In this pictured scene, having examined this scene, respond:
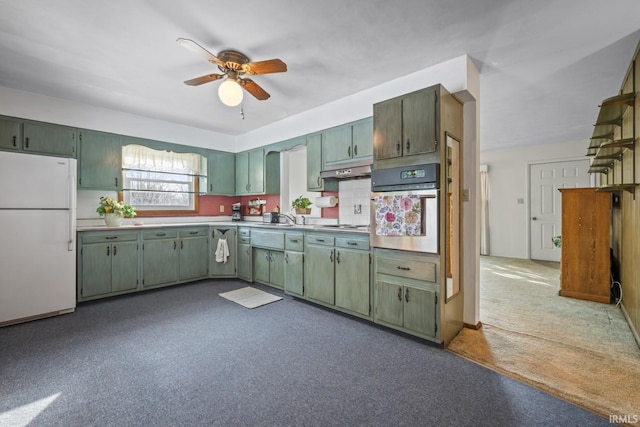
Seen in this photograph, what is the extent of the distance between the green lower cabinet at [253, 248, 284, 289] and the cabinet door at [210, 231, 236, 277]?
478mm

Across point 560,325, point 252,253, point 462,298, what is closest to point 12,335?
point 252,253

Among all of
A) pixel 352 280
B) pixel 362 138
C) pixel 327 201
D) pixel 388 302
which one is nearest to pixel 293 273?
pixel 352 280

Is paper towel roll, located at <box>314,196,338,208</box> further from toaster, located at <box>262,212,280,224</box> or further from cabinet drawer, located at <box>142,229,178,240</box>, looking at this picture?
cabinet drawer, located at <box>142,229,178,240</box>

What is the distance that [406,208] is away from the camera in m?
2.59

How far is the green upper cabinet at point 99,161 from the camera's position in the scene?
12.8 ft

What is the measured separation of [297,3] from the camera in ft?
6.72

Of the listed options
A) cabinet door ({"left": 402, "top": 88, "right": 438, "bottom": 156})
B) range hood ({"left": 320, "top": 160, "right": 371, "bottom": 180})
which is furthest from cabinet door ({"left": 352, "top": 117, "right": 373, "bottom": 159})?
cabinet door ({"left": 402, "top": 88, "right": 438, "bottom": 156})

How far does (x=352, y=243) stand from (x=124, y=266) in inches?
120

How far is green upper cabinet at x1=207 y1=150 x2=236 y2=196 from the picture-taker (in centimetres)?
522

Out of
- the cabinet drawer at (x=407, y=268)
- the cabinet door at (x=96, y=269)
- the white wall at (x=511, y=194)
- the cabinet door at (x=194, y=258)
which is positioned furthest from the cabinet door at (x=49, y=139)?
the white wall at (x=511, y=194)

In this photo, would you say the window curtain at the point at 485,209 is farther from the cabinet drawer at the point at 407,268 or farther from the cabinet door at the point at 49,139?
the cabinet door at the point at 49,139

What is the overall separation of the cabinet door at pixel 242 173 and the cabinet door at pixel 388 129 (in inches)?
119

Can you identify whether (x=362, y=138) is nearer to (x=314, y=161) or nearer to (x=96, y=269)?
(x=314, y=161)

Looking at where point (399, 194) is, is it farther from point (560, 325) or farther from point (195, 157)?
point (195, 157)
